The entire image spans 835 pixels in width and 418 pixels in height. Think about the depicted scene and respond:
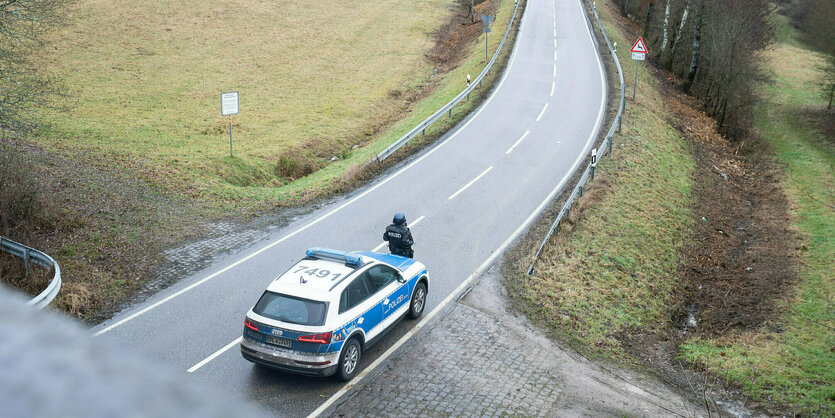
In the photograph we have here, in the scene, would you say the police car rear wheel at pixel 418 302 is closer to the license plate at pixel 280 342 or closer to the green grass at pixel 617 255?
the green grass at pixel 617 255

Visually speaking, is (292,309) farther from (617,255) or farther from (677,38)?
(677,38)

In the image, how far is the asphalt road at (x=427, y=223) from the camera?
34.4 feet

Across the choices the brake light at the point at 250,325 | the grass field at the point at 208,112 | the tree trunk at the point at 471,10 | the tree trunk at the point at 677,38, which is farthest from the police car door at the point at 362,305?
the tree trunk at the point at 471,10

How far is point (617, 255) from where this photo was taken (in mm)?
15695

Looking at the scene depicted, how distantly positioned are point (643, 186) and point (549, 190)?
3.11m

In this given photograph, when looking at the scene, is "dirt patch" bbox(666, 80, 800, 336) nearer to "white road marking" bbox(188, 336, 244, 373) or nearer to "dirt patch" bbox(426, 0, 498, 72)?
"white road marking" bbox(188, 336, 244, 373)

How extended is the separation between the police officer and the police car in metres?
1.62

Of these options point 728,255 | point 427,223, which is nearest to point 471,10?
point 728,255

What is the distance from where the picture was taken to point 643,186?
65.4 ft

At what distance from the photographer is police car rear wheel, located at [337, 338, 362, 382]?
9859mm

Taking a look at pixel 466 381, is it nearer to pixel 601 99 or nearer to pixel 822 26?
→ pixel 601 99

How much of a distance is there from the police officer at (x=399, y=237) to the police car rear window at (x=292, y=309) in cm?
342

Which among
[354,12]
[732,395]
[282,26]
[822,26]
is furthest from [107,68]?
[822,26]

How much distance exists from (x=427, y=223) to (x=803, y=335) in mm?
9003
